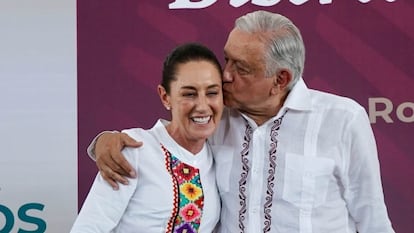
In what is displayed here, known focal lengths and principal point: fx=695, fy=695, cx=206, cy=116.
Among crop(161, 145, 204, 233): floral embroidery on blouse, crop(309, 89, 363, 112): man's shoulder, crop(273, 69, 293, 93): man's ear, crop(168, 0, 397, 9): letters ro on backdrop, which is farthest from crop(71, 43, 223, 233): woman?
crop(168, 0, 397, 9): letters ro on backdrop

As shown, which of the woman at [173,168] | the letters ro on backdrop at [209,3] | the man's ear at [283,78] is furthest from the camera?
the letters ro on backdrop at [209,3]

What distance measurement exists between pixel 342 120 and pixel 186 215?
451mm

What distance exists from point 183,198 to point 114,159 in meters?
0.19

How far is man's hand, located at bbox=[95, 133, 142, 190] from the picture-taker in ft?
5.26

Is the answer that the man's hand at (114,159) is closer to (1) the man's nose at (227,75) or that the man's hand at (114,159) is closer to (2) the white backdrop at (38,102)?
(1) the man's nose at (227,75)

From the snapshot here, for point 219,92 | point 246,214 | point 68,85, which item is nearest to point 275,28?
point 219,92

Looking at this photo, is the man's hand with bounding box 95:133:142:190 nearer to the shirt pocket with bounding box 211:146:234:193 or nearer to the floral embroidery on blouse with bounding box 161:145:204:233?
the floral embroidery on blouse with bounding box 161:145:204:233

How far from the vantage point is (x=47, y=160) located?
8.32ft

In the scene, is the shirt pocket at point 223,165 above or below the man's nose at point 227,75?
below

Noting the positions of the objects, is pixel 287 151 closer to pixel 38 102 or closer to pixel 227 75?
pixel 227 75

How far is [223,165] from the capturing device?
5.84 feet

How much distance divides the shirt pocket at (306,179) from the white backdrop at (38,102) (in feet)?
3.45

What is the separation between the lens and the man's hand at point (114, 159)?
1604mm

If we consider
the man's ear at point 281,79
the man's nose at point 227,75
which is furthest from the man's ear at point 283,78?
the man's nose at point 227,75
